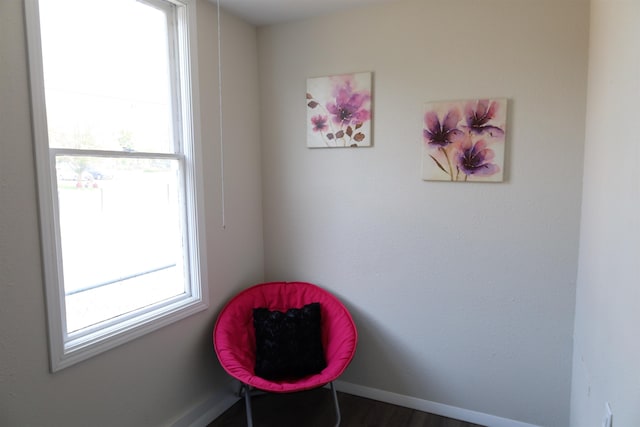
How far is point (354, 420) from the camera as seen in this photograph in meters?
2.38

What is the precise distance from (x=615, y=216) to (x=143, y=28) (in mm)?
2285

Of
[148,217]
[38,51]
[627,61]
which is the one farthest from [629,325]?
[38,51]

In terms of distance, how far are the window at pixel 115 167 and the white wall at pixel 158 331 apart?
58 mm

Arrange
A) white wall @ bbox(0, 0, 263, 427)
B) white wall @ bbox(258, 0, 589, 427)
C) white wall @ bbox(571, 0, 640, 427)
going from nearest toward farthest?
white wall @ bbox(571, 0, 640, 427)
white wall @ bbox(0, 0, 263, 427)
white wall @ bbox(258, 0, 589, 427)

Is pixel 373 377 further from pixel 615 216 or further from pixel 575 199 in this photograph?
pixel 615 216

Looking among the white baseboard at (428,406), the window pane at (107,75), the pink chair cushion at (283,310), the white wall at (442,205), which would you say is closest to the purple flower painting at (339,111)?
the white wall at (442,205)

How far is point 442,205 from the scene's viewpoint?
2314 mm

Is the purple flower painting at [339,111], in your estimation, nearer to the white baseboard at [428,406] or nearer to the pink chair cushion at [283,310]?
the pink chair cushion at [283,310]

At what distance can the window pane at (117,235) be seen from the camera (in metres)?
1.73

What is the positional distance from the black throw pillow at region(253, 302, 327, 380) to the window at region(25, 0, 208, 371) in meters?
0.45

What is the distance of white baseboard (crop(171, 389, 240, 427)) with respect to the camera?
7.41ft

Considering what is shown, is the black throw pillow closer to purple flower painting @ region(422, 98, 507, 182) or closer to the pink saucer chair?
the pink saucer chair

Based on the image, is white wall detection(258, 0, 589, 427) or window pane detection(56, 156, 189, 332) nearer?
window pane detection(56, 156, 189, 332)

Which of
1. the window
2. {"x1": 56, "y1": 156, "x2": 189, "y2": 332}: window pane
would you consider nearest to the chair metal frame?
the window
